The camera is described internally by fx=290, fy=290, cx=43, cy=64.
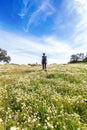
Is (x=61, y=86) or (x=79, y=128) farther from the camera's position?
(x=61, y=86)

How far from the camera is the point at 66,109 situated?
558 inches

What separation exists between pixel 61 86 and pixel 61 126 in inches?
398

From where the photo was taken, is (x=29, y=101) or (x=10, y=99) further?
(x=10, y=99)

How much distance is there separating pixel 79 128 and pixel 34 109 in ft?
10.4

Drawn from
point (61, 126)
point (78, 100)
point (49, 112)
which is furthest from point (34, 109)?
point (78, 100)

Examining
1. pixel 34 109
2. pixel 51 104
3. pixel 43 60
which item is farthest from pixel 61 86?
pixel 43 60

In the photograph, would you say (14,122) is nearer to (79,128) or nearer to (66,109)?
(79,128)

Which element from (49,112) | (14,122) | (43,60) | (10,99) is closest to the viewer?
(14,122)

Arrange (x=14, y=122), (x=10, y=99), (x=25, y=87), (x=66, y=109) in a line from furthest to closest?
(x=25, y=87) → (x=10, y=99) → (x=66, y=109) → (x=14, y=122)

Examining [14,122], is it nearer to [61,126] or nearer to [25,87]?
[61,126]

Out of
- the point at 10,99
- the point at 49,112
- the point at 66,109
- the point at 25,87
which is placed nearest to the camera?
the point at 49,112

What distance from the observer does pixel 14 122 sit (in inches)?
406

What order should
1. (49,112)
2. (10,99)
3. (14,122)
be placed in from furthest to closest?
1. (10,99)
2. (49,112)
3. (14,122)

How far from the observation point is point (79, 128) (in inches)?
414
